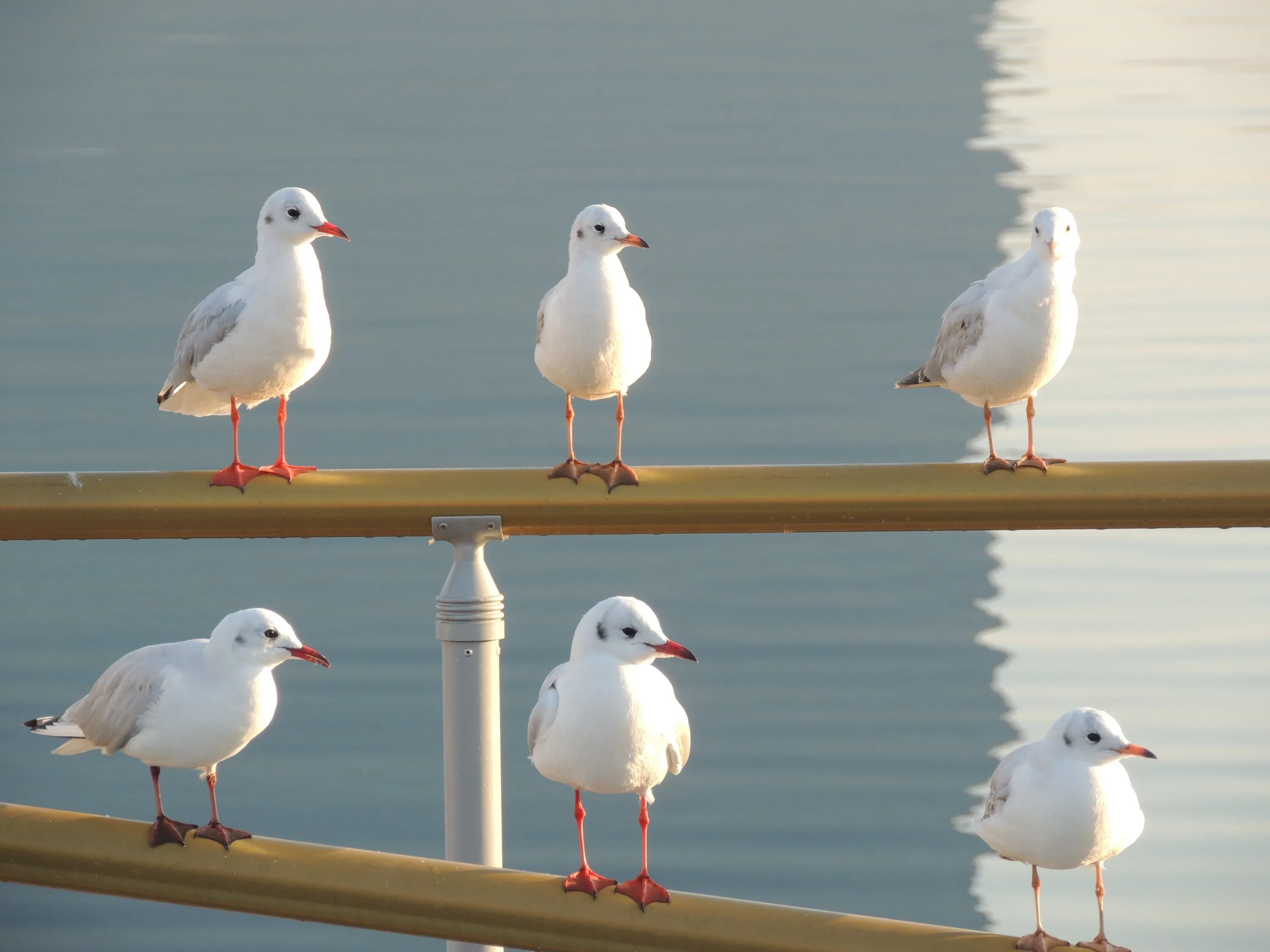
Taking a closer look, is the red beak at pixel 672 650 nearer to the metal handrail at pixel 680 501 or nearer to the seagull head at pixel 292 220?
the metal handrail at pixel 680 501

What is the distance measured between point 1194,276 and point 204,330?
334 cm

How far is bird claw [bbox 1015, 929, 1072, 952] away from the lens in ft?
4.56

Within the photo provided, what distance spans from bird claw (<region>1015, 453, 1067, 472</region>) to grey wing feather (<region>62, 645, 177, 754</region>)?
895mm

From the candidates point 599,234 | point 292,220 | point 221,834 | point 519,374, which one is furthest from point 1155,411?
point 221,834

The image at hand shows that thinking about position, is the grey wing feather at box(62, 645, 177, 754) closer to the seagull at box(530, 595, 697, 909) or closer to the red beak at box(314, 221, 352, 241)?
the seagull at box(530, 595, 697, 909)

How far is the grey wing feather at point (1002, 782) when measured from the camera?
1.59m

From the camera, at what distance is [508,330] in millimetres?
4410

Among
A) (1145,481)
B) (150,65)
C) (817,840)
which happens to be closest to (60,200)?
(150,65)

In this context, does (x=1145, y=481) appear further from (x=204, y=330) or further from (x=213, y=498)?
(x=204, y=330)

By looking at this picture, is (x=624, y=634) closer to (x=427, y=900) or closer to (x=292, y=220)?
(x=427, y=900)

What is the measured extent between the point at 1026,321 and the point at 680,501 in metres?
0.62

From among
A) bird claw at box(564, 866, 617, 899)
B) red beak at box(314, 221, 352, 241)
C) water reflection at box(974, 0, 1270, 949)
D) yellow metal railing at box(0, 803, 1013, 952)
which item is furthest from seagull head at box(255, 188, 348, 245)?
water reflection at box(974, 0, 1270, 949)

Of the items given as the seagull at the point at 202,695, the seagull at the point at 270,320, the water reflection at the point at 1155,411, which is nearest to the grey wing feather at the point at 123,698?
the seagull at the point at 202,695

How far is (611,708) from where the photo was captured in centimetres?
153
